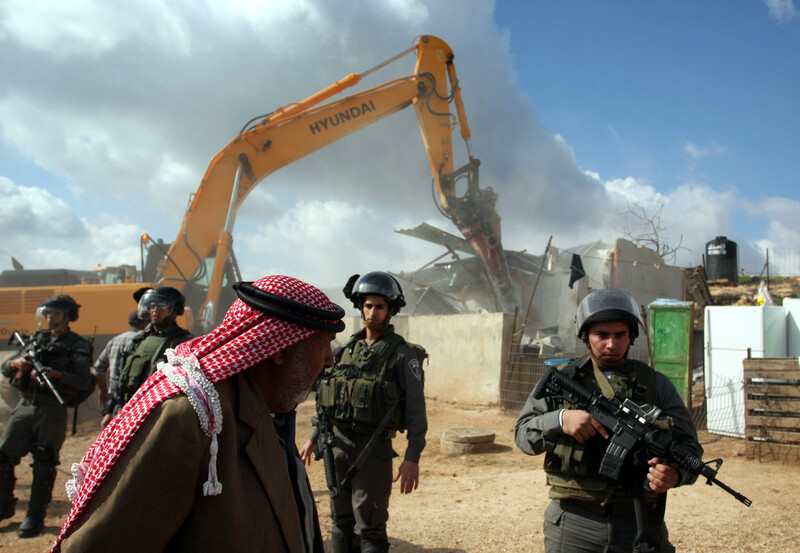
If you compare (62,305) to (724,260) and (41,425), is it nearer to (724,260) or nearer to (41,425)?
(41,425)

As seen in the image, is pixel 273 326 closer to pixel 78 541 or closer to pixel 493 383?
pixel 78 541

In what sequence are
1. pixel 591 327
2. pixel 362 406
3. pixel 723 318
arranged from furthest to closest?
pixel 723 318
pixel 362 406
pixel 591 327

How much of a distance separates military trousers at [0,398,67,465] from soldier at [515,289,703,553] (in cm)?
427

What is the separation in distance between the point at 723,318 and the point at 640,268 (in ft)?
24.1

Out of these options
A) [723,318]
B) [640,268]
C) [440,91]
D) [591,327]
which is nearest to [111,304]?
[440,91]

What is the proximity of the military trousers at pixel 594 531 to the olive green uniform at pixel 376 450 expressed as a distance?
1.08m

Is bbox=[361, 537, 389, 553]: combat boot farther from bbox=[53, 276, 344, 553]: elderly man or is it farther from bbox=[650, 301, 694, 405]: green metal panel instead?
bbox=[650, 301, 694, 405]: green metal panel

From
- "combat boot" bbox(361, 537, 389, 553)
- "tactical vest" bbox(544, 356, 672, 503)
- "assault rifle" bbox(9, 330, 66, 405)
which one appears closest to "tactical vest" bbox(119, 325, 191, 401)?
"assault rifle" bbox(9, 330, 66, 405)

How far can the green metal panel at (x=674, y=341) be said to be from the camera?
375 inches

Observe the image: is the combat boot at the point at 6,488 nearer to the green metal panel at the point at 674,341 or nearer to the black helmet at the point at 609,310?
the black helmet at the point at 609,310

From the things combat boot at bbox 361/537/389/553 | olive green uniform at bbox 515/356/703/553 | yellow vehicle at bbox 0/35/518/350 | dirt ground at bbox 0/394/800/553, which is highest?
yellow vehicle at bbox 0/35/518/350

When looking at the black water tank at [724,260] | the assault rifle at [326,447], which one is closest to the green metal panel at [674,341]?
the assault rifle at [326,447]

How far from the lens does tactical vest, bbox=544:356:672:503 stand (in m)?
2.17

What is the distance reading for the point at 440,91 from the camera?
1240 cm
